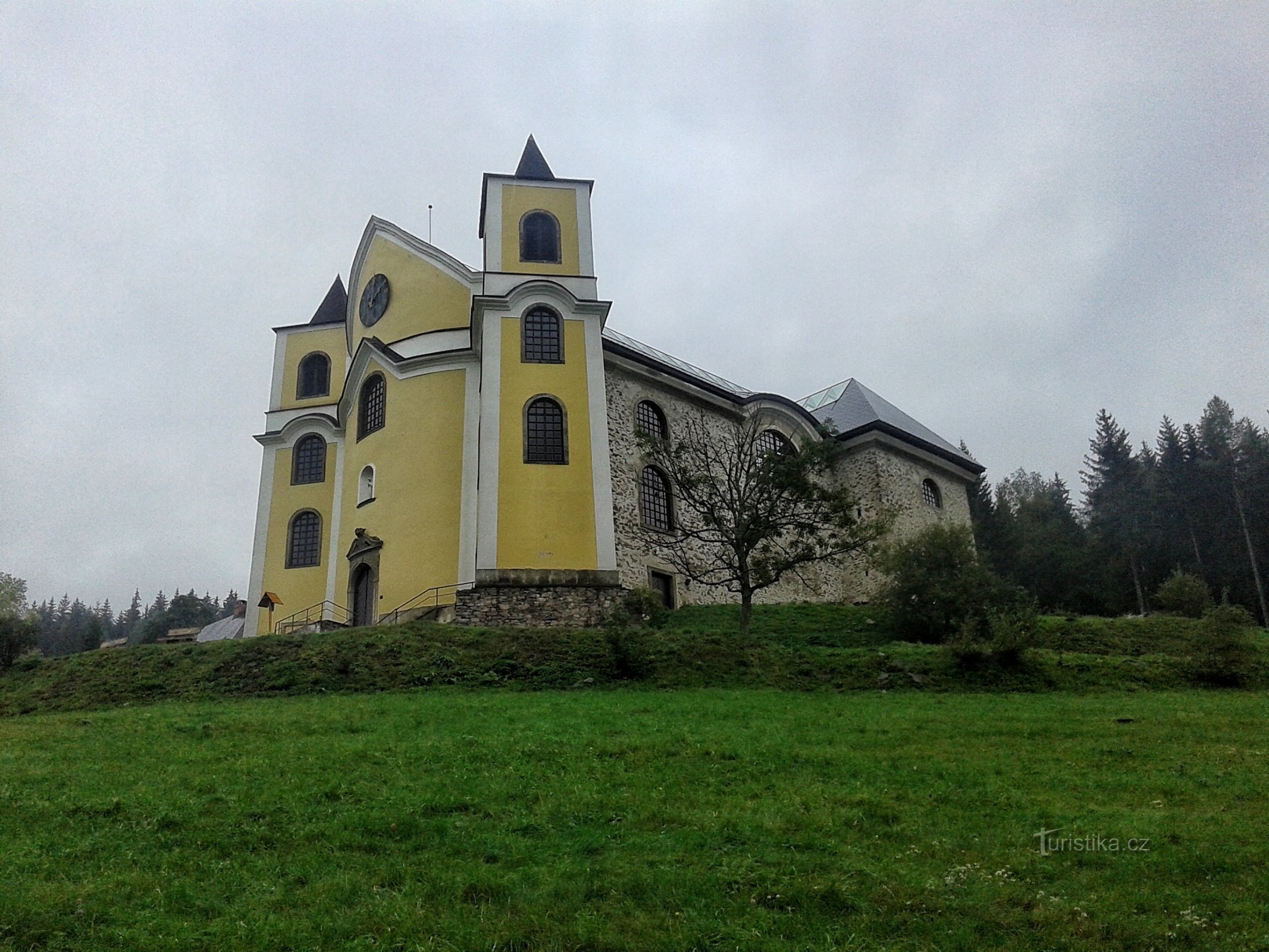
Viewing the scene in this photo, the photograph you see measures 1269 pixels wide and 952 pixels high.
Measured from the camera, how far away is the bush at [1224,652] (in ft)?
49.2

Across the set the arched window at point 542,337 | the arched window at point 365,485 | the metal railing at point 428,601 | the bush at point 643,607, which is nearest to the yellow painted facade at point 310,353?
the arched window at point 365,485

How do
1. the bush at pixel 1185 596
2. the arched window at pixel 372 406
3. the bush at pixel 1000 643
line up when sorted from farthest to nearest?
the bush at pixel 1185 596, the arched window at pixel 372 406, the bush at pixel 1000 643

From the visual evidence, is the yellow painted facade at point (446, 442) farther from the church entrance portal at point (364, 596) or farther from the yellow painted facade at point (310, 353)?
the yellow painted facade at point (310, 353)

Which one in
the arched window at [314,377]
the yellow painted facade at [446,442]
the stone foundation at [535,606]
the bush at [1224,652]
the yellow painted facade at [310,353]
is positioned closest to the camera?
the bush at [1224,652]

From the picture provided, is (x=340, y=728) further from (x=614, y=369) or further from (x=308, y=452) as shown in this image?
(x=308, y=452)

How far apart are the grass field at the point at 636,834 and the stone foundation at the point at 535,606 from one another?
7721 millimetres

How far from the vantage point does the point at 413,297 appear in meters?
24.5

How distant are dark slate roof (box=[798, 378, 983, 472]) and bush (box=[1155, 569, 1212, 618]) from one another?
9.03 m

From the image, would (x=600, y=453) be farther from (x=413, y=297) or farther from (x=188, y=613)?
(x=188, y=613)

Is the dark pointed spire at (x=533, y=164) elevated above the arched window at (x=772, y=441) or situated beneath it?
elevated above

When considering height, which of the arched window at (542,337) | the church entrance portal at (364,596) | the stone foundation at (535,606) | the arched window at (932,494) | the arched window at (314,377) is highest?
the arched window at (314,377)

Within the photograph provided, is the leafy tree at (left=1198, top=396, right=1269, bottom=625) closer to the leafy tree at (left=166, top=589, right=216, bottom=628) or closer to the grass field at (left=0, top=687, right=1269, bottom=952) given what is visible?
the grass field at (left=0, top=687, right=1269, bottom=952)

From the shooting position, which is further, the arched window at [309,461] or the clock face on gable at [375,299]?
the arched window at [309,461]

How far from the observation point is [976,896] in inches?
223
